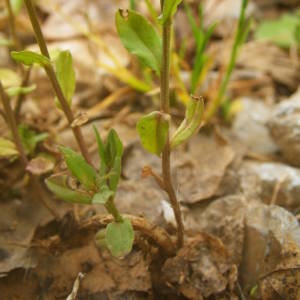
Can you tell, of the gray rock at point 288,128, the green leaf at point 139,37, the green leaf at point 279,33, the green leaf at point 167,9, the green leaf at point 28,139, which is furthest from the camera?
the green leaf at point 279,33

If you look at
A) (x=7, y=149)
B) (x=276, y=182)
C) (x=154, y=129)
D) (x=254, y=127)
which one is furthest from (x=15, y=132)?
(x=254, y=127)

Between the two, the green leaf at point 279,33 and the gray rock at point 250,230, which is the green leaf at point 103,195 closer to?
the gray rock at point 250,230

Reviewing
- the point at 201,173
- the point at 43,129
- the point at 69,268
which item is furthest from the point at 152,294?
the point at 43,129

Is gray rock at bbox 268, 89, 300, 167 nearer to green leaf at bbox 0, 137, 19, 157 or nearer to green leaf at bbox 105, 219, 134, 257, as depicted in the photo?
green leaf at bbox 105, 219, 134, 257

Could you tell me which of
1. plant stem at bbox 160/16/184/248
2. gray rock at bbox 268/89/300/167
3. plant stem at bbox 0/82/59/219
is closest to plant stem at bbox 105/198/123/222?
plant stem at bbox 160/16/184/248

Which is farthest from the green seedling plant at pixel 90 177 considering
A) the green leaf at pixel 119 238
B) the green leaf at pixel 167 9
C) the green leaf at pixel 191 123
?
the green leaf at pixel 167 9
